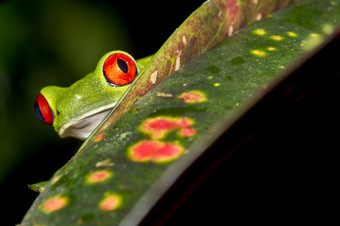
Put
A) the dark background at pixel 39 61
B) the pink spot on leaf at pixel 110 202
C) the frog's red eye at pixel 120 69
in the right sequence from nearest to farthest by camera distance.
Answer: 1. the pink spot on leaf at pixel 110 202
2. the frog's red eye at pixel 120 69
3. the dark background at pixel 39 61

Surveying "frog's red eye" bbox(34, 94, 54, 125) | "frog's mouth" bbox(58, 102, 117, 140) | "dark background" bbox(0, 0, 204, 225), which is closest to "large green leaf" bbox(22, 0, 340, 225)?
"frog's mouth" bbox(58, 102, 117, 140)

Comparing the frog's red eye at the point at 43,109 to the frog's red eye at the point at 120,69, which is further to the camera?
the frog's red eye at the point at 43,109

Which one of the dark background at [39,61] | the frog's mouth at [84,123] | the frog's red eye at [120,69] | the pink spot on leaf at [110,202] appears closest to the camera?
the pink spot on leaf at [110,202]

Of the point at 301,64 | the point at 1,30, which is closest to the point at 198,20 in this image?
the point at 301,64

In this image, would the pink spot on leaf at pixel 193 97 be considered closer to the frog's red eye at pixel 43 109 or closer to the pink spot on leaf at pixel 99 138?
the pink spot on leaf at pixel 99 138

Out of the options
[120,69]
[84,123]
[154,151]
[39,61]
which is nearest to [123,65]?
[120,69]

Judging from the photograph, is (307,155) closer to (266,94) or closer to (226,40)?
(266,94)

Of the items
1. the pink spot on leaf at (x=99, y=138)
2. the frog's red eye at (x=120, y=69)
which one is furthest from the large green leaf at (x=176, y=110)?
the frog's red eye at (x=120, y=69)
